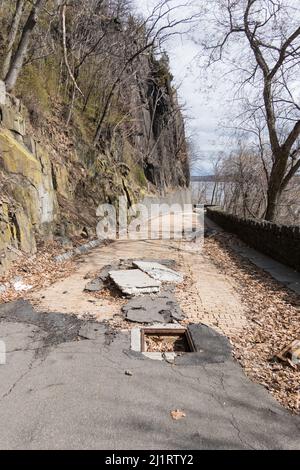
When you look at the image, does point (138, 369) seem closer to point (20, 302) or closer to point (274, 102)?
point (20, 302)

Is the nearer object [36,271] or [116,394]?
[116,394]

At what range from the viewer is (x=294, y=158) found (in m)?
14.1

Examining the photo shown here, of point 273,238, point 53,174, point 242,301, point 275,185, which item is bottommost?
point 242,301

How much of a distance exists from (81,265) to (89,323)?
366 centimetres

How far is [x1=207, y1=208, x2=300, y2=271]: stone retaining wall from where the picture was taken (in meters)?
8.89

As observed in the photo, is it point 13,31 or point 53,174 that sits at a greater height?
point 13,31

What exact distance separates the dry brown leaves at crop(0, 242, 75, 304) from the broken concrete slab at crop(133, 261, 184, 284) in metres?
1.69

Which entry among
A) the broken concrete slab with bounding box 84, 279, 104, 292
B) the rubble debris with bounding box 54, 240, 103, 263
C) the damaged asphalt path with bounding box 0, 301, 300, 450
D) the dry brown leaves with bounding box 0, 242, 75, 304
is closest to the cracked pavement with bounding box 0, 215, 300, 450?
the damaged asphalt path with bounding box 0, 301, 300, 450

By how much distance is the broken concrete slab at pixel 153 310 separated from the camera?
17.9ft

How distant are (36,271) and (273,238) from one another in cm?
675

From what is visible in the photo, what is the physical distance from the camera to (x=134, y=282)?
22.6ft

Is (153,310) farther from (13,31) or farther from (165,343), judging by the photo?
(13,31)

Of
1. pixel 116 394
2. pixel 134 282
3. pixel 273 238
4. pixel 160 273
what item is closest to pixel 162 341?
pixel 116 394

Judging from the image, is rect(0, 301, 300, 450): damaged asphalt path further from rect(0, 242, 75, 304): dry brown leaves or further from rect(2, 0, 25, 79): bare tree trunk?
rect(2, 0, 25, 79): bare tree trunk
